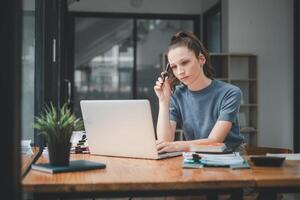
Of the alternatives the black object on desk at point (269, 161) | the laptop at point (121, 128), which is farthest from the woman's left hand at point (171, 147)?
the black object on desk at point (269, 161)

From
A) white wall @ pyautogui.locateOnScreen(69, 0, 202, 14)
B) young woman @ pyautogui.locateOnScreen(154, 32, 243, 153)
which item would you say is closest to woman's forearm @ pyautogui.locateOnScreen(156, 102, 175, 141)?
young woman @ pyautogui.locateOnScreen(154, 32, 243, 153)

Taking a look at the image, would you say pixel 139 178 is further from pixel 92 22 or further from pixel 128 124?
pixel 92 22

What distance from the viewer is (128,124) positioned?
2006 millimetres

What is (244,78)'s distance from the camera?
21.8ft

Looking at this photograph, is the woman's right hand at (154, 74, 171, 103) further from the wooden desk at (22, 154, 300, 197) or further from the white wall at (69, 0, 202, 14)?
the white wall at (69, 0, 202, 14)

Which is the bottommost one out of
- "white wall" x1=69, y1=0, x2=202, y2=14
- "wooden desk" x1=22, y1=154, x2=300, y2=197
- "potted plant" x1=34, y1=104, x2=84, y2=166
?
"wooden desk" x1=22, y1=154, x2=300, y2=197

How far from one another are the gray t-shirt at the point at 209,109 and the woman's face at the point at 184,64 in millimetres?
102

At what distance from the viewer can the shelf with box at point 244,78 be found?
6.43 metres

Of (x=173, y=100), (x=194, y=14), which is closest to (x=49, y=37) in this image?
(x=173, y=100)

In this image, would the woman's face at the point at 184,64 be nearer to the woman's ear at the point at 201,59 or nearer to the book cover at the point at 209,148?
the woman's ear at the point at 201,59

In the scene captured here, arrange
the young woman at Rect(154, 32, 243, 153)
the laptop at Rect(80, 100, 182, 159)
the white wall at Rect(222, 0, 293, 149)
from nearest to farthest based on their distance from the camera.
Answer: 1. the laptop at Rect(80, 100, 182, 159)
2. the young woman at Rect(154, 32, 243, 153)
3. the white wall at Rect(222, 0, 293, 149)

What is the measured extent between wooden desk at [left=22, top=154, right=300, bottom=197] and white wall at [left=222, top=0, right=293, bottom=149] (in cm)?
514

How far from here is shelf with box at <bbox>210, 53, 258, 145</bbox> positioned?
21.1 ft

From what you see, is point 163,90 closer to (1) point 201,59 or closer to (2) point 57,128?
(1) point 201,59
